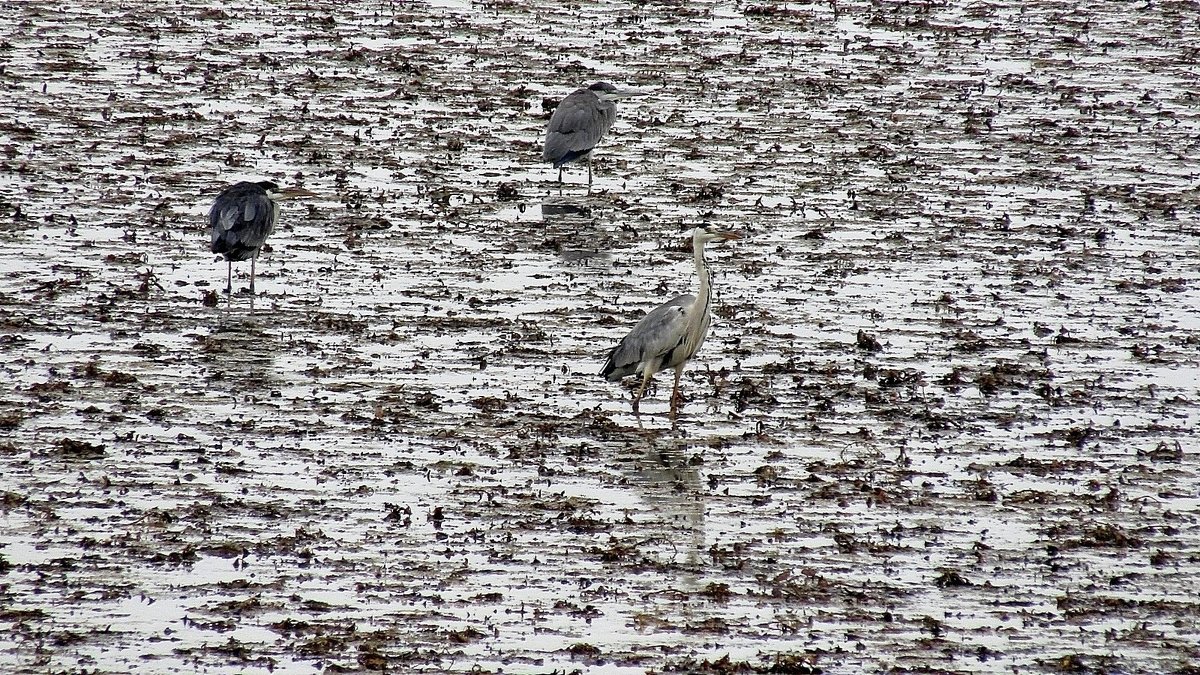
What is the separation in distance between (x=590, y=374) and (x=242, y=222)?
4.27 metres

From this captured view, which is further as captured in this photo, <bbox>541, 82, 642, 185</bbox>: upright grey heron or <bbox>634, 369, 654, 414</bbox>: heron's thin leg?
<bbox>541, 82, 642, 185</bbox>: upright grey heron

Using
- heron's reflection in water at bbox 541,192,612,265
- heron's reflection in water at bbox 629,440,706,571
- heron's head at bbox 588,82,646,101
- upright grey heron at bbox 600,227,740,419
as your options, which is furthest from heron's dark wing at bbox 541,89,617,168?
heron's reflection in water at bbox 629,440,706,571

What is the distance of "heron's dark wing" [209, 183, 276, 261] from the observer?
1684cm

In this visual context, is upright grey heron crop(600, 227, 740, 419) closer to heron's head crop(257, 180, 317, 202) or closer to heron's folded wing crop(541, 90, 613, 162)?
heron's head crop(257, 180, 317, 202)

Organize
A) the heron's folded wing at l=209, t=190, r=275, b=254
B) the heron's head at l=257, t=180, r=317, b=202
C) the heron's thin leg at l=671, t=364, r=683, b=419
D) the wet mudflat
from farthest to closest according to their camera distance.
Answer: the heron's head at l=257, t=180, r=317, b=202 < the heron's folded wing at l=209, t=190, r=275, b=254 < the heron's thin leg at l=671, t=364, r=683, b=419 < the wet mudflat

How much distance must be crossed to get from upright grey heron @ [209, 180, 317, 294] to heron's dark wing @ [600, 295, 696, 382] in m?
4.44

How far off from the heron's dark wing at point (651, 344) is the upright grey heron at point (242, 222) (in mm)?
4445

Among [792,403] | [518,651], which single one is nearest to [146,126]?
[792,403]

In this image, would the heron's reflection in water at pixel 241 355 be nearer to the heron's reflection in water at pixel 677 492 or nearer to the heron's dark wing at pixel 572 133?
the heron's reflection in water at pixel 677 492

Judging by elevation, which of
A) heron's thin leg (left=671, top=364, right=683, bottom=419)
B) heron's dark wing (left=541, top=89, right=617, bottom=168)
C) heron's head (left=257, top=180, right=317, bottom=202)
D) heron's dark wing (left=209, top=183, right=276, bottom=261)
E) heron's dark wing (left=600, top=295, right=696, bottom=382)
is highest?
heron's dark wing (left=541, top=89, right=617, bottom=168)

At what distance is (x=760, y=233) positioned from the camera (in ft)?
64.4

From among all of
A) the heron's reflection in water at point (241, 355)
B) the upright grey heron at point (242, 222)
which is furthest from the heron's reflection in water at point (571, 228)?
the heron's reflection in water at point (241, 355)

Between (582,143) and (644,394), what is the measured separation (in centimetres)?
743

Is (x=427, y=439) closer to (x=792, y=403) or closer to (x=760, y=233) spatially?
(x=792, y=403)
